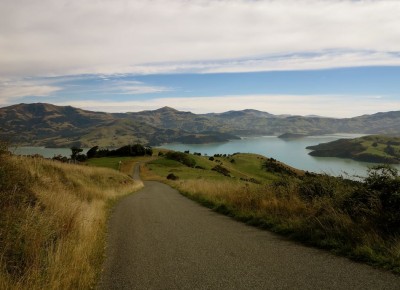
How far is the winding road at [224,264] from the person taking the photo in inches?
237

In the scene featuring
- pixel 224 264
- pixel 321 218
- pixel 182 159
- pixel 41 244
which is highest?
pixel 41 244

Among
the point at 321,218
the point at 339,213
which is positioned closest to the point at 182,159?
the point at 321,218

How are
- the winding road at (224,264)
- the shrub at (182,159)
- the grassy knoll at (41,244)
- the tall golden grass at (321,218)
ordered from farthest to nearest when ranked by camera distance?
the shrub at (182,159)
the tall golden grass at (321,218)
the winding road at (224,264)
the grassy knoll at (41,244)

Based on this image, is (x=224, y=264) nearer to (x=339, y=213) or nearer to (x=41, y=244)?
(x=41, y=244)

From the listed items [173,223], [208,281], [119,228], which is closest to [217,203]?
[173,223]

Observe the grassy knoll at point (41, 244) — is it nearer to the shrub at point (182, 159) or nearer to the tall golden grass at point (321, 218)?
the tall golden grass at point (321, 218)

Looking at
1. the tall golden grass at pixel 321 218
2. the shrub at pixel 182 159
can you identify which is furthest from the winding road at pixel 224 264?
the shrub at pixel 182 159

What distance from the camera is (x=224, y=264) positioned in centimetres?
727

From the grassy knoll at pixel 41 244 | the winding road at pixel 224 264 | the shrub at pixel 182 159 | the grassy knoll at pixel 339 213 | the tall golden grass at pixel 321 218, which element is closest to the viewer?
the grassy knoll at pixel 41 244

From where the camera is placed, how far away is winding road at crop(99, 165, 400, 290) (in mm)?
6012

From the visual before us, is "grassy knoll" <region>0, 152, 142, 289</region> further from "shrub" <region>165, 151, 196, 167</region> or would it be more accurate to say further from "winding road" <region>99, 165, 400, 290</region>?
"shrub" <region>165, 151, 196, 167</region>

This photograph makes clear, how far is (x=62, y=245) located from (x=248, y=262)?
387cm

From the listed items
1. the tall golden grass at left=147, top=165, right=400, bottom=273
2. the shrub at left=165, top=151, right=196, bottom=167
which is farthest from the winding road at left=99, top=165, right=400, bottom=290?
the shrub at left=165, top=151, right=196, bottom=167

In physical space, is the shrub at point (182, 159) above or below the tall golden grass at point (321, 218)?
below
